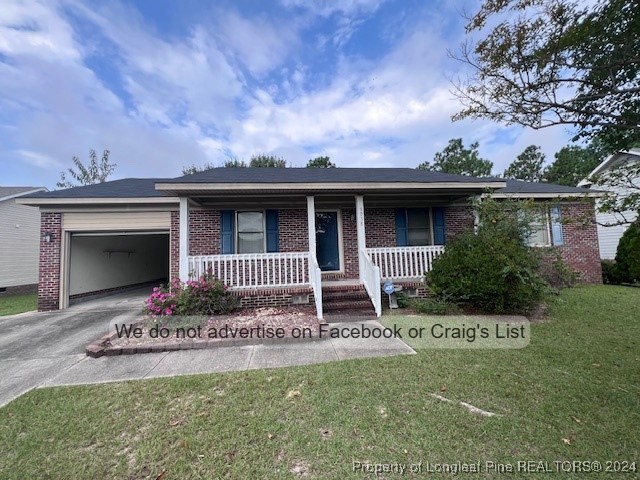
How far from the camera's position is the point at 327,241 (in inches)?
341

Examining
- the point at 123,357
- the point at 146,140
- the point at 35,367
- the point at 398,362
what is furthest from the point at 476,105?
the point at 146,140

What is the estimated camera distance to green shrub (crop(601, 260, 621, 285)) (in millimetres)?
10016

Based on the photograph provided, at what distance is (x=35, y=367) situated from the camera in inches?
159

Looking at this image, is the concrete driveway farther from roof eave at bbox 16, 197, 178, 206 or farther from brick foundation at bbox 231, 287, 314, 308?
roof eave at bbox 16, 197, 178, 206

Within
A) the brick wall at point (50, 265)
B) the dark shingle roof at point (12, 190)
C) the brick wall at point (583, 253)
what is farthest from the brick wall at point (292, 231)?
the dark shingle roof at point (12, 190)

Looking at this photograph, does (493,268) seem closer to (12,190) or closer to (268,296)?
(268,296)

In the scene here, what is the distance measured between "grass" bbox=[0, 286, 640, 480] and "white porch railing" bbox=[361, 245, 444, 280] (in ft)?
10.9

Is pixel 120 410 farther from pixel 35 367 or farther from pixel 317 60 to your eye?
pixel 317 60

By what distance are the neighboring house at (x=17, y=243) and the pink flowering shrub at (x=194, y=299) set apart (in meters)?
11.2

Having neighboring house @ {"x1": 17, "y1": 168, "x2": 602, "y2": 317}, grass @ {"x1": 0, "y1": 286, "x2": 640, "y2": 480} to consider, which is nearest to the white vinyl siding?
neighboring house @ {"x1": 17, "y1": 168, "x2": 602, "y2": 317}

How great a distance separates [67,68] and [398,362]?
13.3 metres

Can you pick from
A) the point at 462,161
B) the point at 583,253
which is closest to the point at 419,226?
the point at 583,253

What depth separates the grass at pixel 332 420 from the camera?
6.87 feet

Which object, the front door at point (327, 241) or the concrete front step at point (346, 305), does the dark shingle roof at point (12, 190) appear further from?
the concrete front step at point (346, 305)
